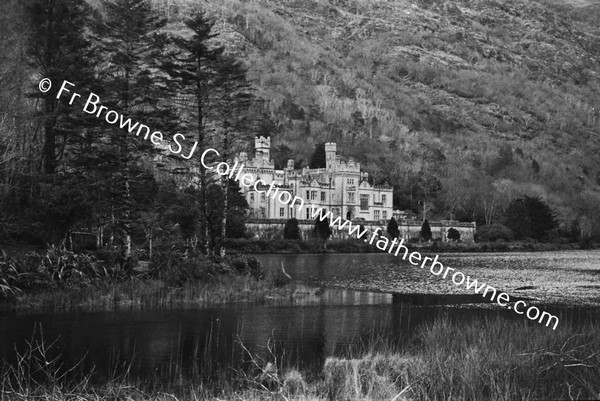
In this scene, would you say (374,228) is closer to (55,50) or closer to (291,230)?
(291,230)

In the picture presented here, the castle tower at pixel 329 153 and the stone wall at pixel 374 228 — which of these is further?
the castle tower at pixel 329 153

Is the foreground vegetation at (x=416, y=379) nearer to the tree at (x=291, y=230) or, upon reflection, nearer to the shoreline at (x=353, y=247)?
the shoreline at (x=353, y=247)

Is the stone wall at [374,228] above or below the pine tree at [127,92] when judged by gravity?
below

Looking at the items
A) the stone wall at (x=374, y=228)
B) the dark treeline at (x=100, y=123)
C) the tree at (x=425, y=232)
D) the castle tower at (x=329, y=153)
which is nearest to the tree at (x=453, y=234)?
the stone wall at (x=374, y=228)

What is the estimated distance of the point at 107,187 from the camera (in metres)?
27.2

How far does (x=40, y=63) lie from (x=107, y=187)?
269 inches

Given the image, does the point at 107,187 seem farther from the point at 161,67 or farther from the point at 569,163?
the point at 569,163

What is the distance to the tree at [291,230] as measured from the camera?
2785 inches

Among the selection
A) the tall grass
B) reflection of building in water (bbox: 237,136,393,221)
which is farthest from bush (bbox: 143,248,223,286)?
reflection of building in water (bbox: 237,136,393,221)

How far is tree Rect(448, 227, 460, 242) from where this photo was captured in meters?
82.8

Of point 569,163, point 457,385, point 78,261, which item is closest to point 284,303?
point 78,261

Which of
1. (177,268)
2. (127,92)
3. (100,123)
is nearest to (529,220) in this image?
(127,92)

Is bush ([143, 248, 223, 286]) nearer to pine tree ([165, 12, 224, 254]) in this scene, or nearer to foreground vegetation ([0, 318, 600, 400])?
pine tree ([165, 12, 224, 254])

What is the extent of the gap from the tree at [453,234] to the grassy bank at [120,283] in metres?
58.0
